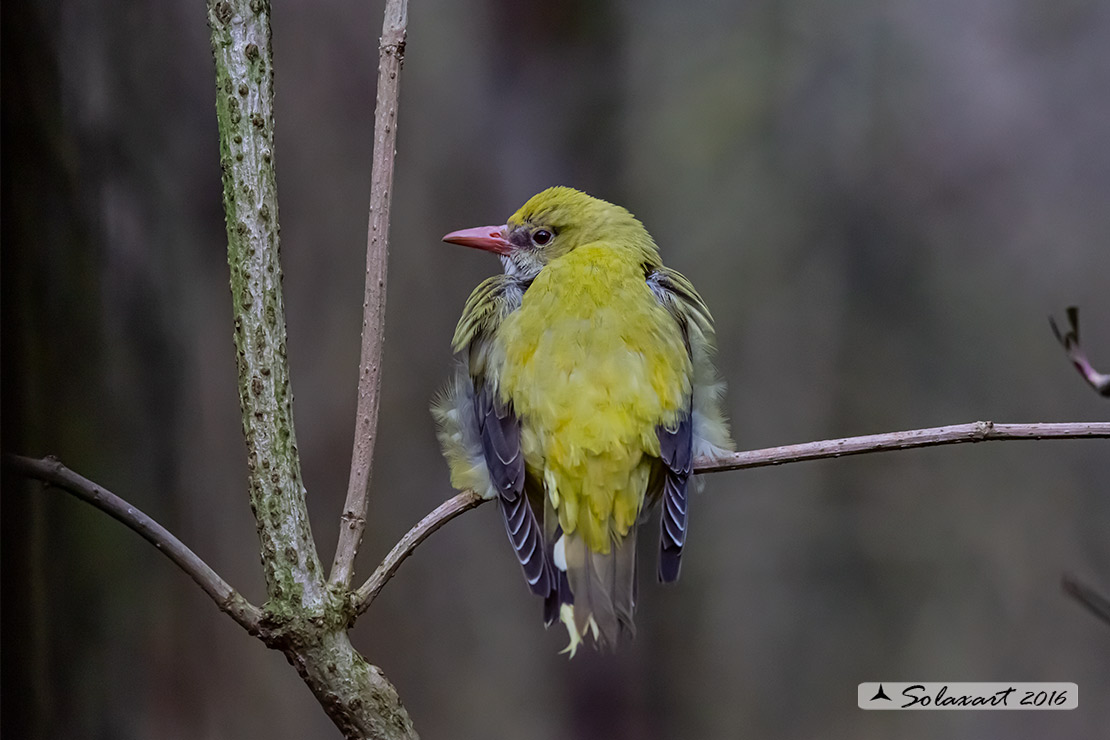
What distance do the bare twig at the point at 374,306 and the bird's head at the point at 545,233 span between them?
16cm

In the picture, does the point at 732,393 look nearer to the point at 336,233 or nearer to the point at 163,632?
the point at 336,233

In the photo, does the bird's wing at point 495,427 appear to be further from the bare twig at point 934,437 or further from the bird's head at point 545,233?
the bare twig at point 934,437

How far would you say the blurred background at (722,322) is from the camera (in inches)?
40.0

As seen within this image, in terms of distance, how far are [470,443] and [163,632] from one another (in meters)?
0.37

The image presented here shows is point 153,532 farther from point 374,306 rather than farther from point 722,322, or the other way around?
point 722,322

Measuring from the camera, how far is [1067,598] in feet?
3.66

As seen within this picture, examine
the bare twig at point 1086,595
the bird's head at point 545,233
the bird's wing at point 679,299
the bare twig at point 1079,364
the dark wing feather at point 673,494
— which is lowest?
the bare twig at point 1086,595

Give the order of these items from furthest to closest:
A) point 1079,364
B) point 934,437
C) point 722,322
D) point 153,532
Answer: point 722,322 < point 934,437 < point 153,532 < point 1079,364

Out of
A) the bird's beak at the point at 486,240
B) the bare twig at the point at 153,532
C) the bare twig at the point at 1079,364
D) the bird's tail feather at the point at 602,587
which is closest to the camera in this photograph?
the bare twig at the point at 1079,364

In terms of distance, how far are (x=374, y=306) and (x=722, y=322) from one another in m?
0.62

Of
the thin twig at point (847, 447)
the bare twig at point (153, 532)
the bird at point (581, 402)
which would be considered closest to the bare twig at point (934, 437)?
the thin twig at point (847, 447)

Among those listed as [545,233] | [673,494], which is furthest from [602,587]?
[545,233]

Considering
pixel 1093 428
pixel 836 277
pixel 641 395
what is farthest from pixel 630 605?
pixel 836 277

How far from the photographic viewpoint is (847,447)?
2.69 feet
